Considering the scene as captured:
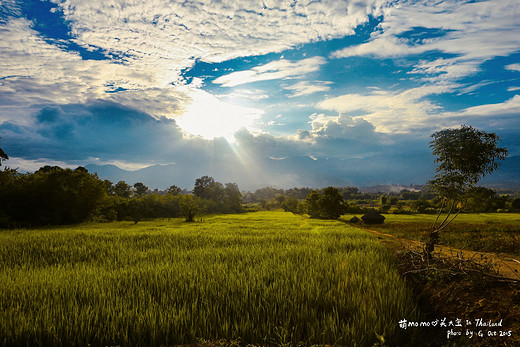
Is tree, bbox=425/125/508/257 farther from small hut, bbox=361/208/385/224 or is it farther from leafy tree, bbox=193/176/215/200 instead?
leafy tree, bbox=193/176/215/200

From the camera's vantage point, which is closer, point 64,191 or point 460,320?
point 460,320

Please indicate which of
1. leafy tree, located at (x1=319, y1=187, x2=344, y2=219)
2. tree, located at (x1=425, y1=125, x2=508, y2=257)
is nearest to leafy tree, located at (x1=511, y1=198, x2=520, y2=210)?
leafy tree, located at (x1=319, y1=187, x2=344, y2=219)

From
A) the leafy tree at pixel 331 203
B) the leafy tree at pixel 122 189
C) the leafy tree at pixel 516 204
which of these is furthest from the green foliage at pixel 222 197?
the leafy tree at pixel 516 204

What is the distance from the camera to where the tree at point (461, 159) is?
35.6ft

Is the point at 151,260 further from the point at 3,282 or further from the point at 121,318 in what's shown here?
the point at 121,318

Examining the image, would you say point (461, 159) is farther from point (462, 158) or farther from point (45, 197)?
point (45, 197)

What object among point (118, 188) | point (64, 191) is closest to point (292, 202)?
point (118, 188)

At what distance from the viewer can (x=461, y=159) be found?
36.4 ft

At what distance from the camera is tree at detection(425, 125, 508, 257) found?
1084cm

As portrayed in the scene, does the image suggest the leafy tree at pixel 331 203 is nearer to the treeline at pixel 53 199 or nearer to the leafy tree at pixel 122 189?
the treeline at pixel 53 199

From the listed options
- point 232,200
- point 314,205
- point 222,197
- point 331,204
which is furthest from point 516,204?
point 222,197

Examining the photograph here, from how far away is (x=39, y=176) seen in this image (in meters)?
35.1

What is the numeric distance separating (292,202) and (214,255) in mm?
95297

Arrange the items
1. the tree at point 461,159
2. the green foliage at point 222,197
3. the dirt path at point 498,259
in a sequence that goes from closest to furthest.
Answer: the dirt path at point 498,259 < the tree at point 461,159 < the green foliage at point 222,197
